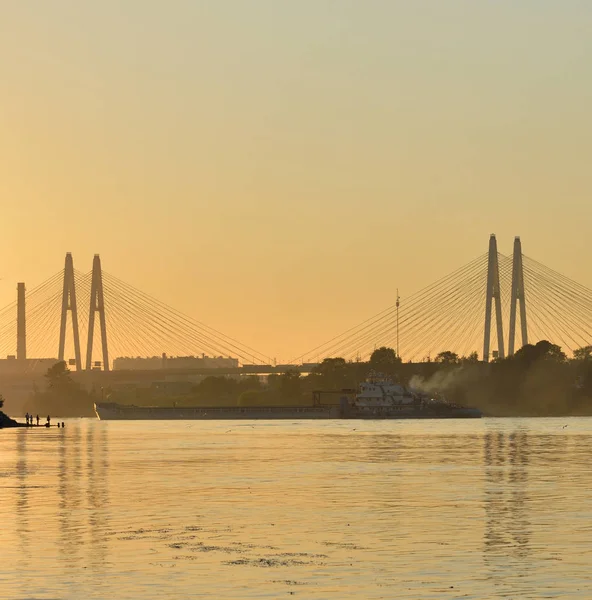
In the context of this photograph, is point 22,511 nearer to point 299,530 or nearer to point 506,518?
point 299,530

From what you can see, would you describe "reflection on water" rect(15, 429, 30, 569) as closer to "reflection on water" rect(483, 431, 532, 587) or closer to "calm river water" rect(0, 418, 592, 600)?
"calm river water" rect(0, 418, 592, 600)

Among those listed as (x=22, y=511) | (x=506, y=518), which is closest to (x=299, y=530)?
(x=506, y=518)

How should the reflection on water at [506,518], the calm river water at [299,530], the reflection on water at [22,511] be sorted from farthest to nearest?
the reflection on water at [22,511]
the reflection on water at [506,518]
the calm river water at [299,530]

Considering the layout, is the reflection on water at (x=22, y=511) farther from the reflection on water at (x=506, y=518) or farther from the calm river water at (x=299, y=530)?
the reflection on water at (x=506, y=518)

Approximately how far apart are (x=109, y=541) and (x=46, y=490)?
2416 centimetres

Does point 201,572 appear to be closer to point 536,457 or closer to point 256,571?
point 256,571

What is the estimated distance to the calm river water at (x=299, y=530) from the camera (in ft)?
115

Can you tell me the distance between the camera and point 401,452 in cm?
10794

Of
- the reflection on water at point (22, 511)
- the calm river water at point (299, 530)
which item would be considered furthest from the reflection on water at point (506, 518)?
the reflection on water at point (22, 511)

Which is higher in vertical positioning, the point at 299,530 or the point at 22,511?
the point at 22,511

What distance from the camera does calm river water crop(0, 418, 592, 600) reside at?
35.1 meters

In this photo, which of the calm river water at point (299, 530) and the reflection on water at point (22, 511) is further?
the reflection on water at point (22, 511)

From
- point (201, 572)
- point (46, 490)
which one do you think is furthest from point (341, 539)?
point (46, 490)

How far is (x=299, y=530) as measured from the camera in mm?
46781
